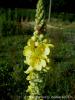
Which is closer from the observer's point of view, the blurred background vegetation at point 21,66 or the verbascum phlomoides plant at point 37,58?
the verbascum phlomoides plant at point 37,58

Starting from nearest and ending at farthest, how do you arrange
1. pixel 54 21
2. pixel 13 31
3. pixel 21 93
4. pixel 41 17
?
pixel 41 17 → pixel 21 93 → pixel 13 31 → pixel 54 21

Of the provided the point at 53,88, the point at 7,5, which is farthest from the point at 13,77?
the point at 7,5

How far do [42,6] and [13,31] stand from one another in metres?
12.7

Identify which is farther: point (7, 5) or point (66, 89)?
point (7, 5)

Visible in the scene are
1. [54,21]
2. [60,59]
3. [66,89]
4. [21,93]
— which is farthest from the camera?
[54,21]

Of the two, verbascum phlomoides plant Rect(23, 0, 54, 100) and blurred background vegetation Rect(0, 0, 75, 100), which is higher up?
verbascum phlomoides plant Rect(23, 0, 54, 100)

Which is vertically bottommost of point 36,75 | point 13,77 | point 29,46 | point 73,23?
point 73,23

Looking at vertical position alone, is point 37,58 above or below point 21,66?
above

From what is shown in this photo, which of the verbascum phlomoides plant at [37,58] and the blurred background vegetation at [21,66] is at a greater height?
the verbascum phlomoides plant at [37,58]

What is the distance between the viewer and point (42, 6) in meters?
2.48

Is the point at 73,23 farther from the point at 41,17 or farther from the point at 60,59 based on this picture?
the point at 41,17

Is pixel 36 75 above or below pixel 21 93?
above

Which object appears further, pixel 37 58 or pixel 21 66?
pixel 21 66

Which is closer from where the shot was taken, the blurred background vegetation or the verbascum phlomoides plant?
the verbascum phlomoides plant
